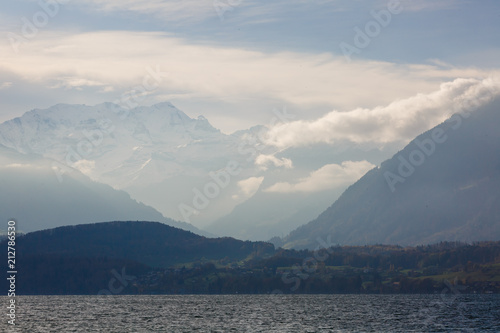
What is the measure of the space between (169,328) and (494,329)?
9072 centimetres

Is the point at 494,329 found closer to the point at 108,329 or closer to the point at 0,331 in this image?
Result: the point at 108,329

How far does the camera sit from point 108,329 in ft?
628

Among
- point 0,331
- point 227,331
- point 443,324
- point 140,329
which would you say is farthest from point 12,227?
point 443,324

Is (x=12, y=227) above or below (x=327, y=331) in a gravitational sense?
above

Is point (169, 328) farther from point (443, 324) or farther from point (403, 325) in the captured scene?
point (443, 324)

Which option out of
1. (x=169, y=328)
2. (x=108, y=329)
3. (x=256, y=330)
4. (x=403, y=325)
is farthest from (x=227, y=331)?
(x=403, y=325)

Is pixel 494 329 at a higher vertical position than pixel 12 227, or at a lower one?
lower

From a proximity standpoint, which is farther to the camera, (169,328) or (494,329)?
(169,328)

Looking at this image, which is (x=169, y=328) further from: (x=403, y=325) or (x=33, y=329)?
(x=403, y=325)

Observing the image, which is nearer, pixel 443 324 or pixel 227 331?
pixel 227 331

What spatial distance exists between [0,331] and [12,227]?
28391mm

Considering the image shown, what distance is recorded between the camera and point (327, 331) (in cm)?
18388

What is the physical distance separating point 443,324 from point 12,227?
5020 inches

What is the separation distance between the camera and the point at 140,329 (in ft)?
629
